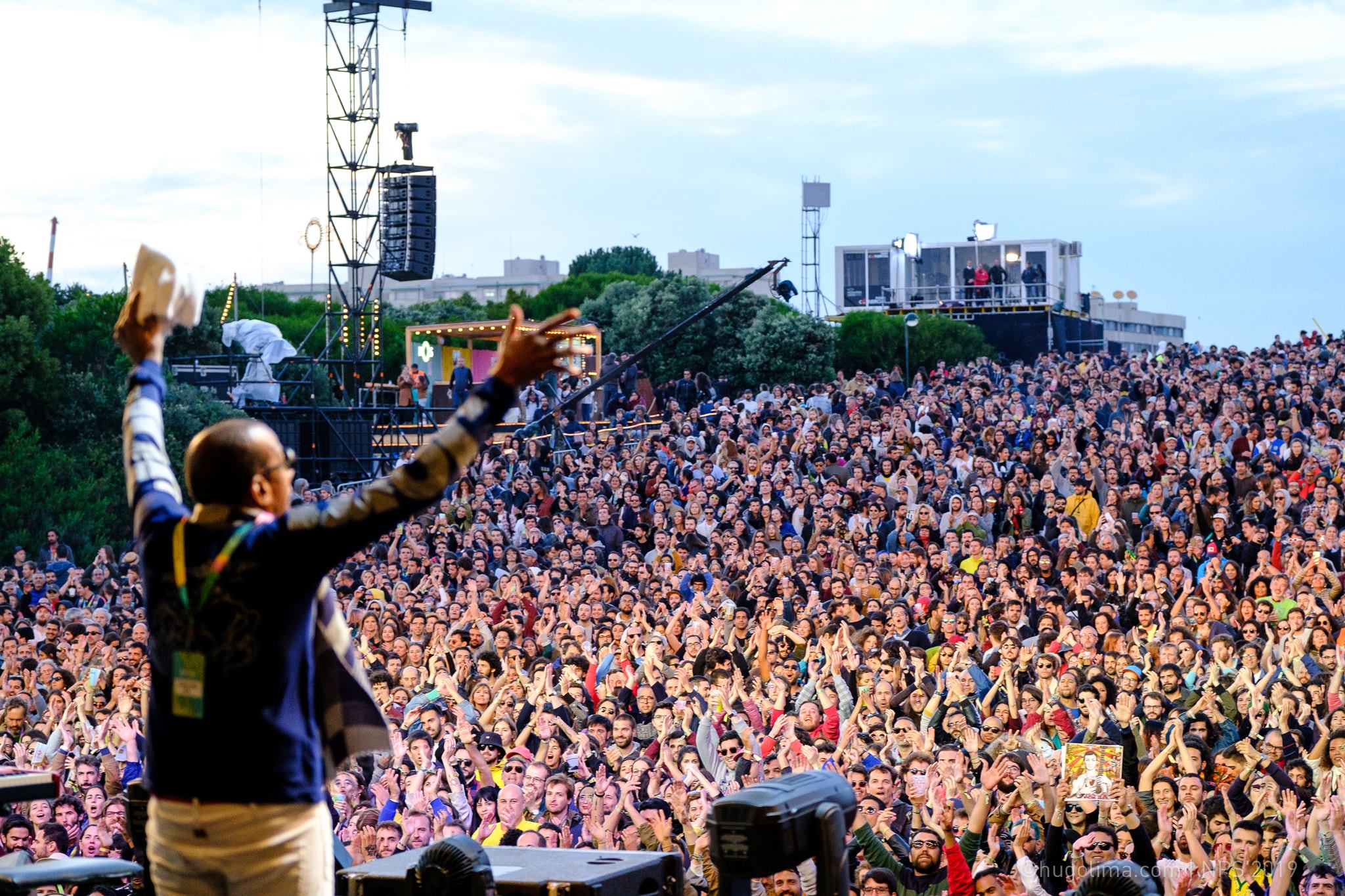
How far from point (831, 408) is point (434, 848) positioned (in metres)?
17.7

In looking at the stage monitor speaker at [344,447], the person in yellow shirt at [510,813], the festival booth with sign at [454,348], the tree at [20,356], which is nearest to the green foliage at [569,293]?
the festival booth with sign at [454,348]

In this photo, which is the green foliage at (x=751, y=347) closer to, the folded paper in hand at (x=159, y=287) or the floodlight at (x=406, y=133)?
the floodlight at (x=406, y=133)

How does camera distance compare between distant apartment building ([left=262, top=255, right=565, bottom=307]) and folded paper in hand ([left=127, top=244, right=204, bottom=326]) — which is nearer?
folded paper in hand ([left=127, top=244, right=204, bottom=326])

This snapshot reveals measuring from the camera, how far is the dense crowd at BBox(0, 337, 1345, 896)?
769 centimetres

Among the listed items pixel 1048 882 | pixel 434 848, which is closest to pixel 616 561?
pixel 1048 882

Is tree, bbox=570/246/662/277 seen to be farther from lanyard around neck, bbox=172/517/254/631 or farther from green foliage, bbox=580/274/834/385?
lanyard around neck, bbox=172/517/254/631

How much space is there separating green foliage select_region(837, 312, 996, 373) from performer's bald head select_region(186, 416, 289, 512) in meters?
40.0

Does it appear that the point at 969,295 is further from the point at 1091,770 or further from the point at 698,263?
the point at 698,263

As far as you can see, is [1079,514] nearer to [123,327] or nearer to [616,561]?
[616,561]

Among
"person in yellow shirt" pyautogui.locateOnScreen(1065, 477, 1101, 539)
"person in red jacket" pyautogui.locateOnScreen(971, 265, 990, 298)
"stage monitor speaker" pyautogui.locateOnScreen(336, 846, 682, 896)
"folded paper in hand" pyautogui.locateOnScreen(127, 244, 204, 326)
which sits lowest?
"stage monitor speaker" pyautogui.locateOnScreen(336, 846, 682, 896)

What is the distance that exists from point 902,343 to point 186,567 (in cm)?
4133

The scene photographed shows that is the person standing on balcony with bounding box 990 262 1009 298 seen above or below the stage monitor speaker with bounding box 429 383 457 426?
above

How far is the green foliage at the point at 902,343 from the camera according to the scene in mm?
43094

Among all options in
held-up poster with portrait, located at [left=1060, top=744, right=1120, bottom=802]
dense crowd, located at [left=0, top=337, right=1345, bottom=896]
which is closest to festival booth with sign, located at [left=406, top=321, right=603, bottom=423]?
dense crowd, located at [left=0, top=337, right=1345, bottom=896]
